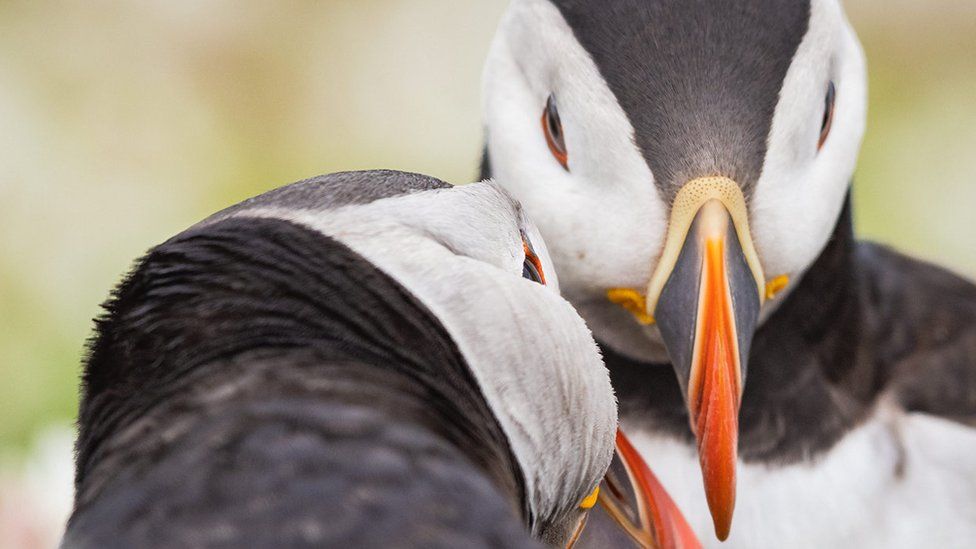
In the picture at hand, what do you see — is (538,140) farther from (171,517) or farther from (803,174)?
(171,517)

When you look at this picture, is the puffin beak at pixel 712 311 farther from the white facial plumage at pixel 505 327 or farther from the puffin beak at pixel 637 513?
the white facial plumage at pixel 505 327

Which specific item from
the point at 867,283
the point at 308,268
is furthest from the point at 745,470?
the point at 308,268

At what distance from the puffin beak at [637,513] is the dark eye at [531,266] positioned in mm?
224

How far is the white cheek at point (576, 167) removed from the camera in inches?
62.7

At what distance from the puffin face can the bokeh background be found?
6.93ft

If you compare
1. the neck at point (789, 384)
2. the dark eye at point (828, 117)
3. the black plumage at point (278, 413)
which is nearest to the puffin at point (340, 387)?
the black plumage at point (278, 413)

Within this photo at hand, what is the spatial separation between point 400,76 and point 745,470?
109 inches

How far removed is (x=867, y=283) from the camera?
2.13 meters

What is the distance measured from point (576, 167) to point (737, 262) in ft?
0.77

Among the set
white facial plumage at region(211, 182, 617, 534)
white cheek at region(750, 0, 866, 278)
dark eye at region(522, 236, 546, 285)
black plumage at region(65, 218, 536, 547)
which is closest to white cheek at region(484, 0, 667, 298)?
white cheek at region(750, 0, 866, 278)

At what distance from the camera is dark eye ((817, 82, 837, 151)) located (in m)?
1.70

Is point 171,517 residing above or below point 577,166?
above

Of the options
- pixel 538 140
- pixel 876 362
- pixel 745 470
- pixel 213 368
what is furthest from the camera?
pixel 876 362

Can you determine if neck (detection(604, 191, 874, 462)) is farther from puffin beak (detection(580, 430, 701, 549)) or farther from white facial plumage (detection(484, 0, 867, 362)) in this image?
puffin beak (detection(580, 430, 701, 549))
